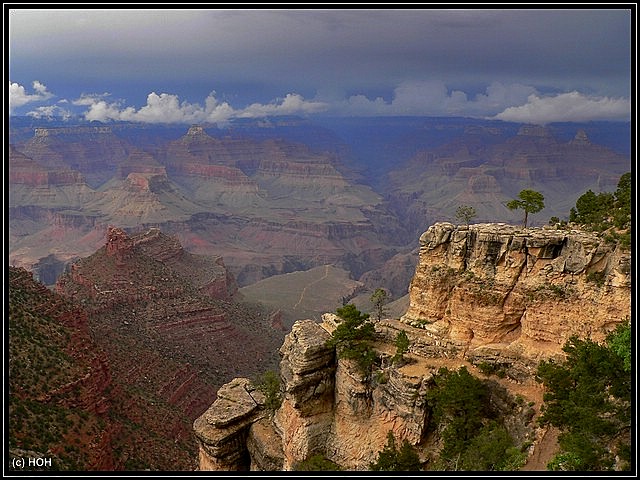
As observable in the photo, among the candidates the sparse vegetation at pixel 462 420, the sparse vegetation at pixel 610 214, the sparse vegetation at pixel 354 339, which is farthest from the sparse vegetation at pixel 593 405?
the sparse vegetation at pixel 354 339

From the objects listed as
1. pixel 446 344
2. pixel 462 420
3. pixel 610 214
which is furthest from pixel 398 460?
pixel 610 214

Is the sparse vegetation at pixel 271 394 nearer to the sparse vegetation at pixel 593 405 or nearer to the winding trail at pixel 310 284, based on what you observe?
the sparse vegetation at pixel 593 405

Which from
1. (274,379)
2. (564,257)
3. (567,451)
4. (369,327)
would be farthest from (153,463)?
(564,257)

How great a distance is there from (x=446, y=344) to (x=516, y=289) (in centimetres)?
500

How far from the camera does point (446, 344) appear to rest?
29188mm

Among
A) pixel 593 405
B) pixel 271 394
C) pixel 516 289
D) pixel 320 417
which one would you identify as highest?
pixel 516 289

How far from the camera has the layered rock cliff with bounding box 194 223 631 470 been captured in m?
25.9

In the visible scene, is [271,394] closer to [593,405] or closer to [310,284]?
[593,405]

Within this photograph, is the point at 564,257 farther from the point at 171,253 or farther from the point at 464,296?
the point at 171,253

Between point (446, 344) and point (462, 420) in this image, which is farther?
point (446, 344)

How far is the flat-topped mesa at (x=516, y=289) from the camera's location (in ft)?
83.4

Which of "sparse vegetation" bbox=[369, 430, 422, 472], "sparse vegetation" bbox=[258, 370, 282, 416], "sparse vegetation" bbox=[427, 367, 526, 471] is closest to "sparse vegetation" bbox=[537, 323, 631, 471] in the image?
"sparse vegetation" bbox=[427, 367, 526, 471]

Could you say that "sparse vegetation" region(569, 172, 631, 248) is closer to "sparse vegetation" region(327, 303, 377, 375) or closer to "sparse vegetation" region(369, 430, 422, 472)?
"sparse vegetation" region(327, 303, 377, 375)

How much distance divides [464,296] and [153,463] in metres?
27.2
